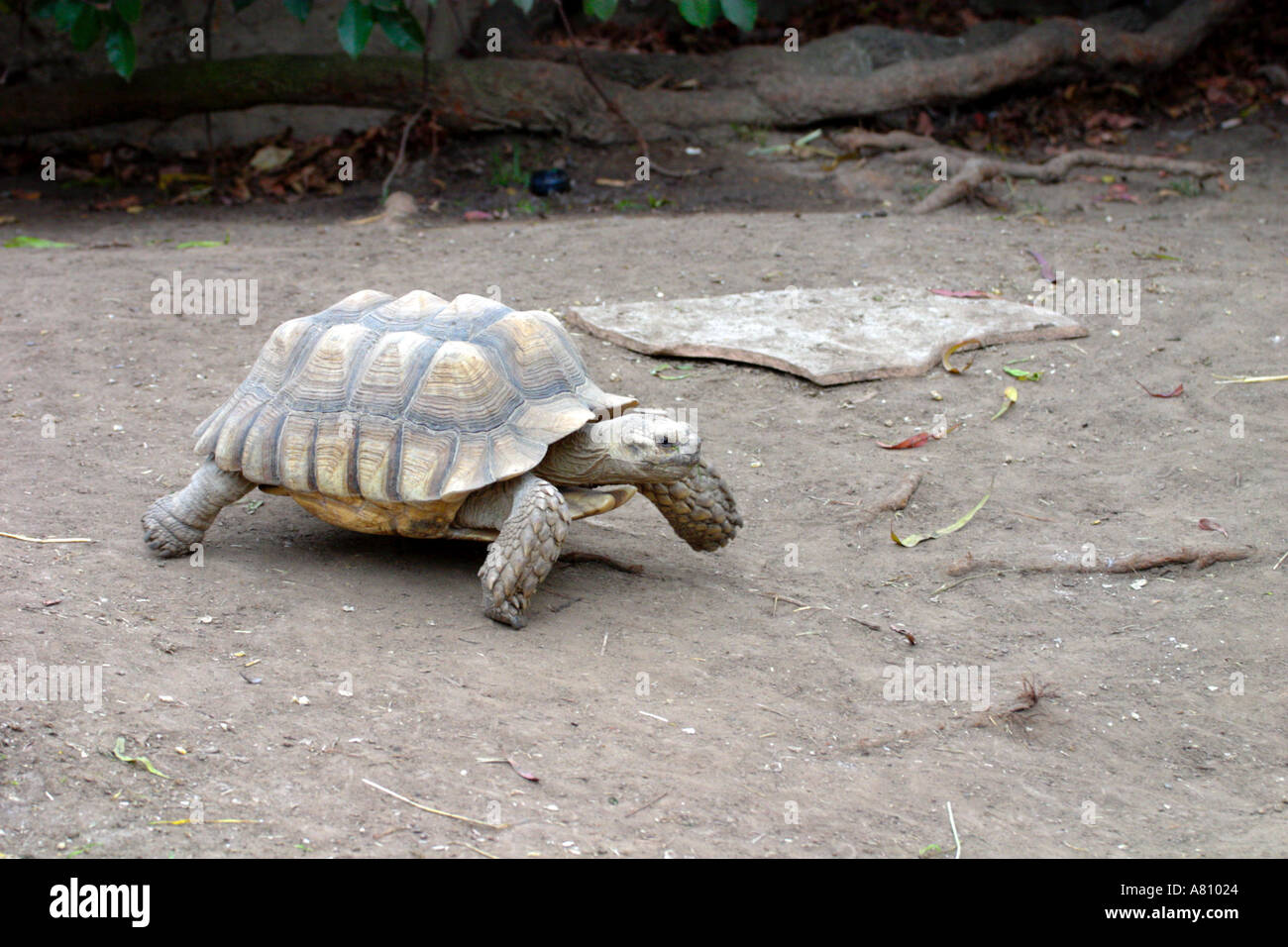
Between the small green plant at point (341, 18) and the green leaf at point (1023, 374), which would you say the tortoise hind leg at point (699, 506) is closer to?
the green leaf at point (1023, 374)

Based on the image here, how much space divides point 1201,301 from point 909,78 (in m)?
4.17

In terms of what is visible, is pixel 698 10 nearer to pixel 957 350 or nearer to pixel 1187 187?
pixel 957 350

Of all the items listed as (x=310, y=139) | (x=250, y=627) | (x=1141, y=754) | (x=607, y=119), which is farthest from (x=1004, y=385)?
(x=310, y=139)

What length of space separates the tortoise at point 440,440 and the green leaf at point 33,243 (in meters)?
3.87

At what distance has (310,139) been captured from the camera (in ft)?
30.4

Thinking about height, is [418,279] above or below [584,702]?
above

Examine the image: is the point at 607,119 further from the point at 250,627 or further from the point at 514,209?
the point at 250,627

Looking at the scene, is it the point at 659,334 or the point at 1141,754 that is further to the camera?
the point at 659,334

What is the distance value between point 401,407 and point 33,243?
15.3 feet

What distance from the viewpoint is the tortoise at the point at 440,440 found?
3.70 meters

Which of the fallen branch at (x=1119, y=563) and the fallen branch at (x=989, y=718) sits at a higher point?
the fallen branch at (x=1119, y=563)

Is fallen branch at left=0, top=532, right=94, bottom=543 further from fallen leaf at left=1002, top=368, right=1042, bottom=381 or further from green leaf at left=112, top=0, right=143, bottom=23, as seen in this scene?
green leaf at left=112, top=0, right=143, bottom=23

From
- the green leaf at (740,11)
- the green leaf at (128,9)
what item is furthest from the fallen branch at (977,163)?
the green leaf at (128,9)

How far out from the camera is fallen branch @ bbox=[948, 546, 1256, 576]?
414cm
